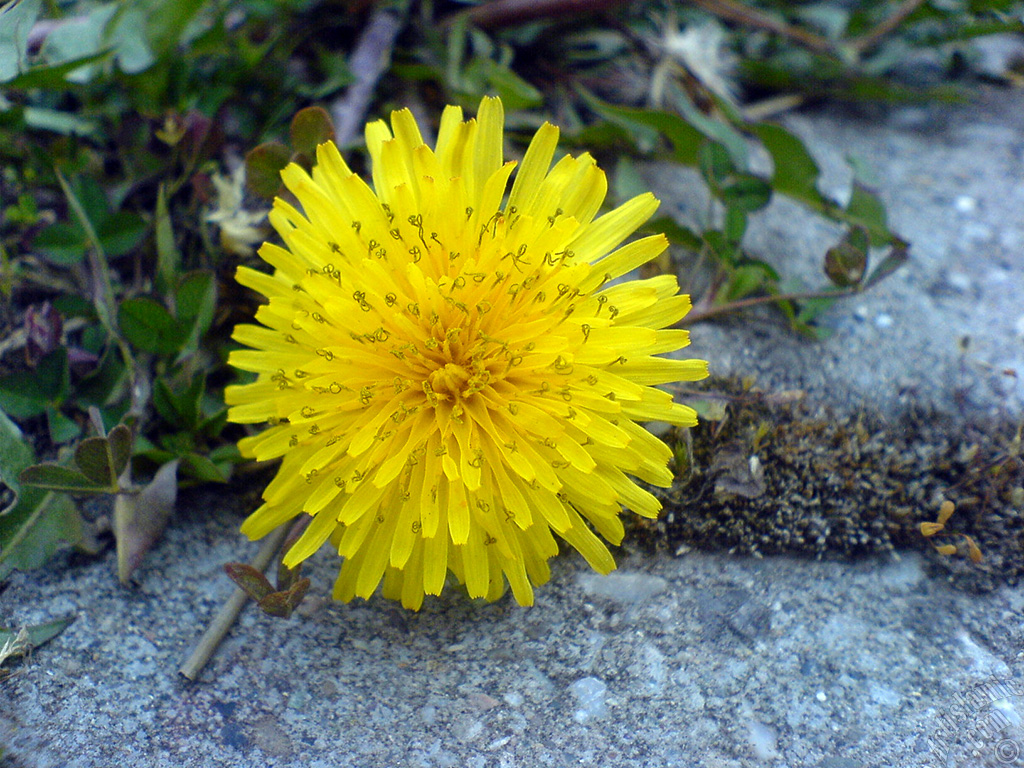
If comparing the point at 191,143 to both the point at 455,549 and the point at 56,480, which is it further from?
the point at 455,549

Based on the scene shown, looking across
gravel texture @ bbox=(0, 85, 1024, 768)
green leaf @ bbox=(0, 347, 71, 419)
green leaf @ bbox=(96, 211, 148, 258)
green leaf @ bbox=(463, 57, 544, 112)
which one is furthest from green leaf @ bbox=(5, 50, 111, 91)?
gravel texture @ bbox=(0, 85, 1024, 768)

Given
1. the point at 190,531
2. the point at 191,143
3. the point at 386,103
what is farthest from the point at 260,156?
the point at 190,531

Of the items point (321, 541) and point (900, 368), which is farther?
point (900, 368)

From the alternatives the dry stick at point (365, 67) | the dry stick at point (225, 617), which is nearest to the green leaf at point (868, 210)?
the dry stick at point (365, 67)

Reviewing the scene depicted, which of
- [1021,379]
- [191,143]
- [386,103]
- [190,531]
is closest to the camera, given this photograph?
[190,531]

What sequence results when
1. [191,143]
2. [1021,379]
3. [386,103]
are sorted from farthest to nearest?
1. [386,103]
2. [191,143]
3. [1021,379]

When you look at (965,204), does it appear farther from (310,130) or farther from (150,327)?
(150,327)

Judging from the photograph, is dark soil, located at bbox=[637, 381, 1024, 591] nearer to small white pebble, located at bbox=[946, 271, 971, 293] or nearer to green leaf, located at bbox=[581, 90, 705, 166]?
small white pebble, located at bbox=[946, 271, 971, 293]
